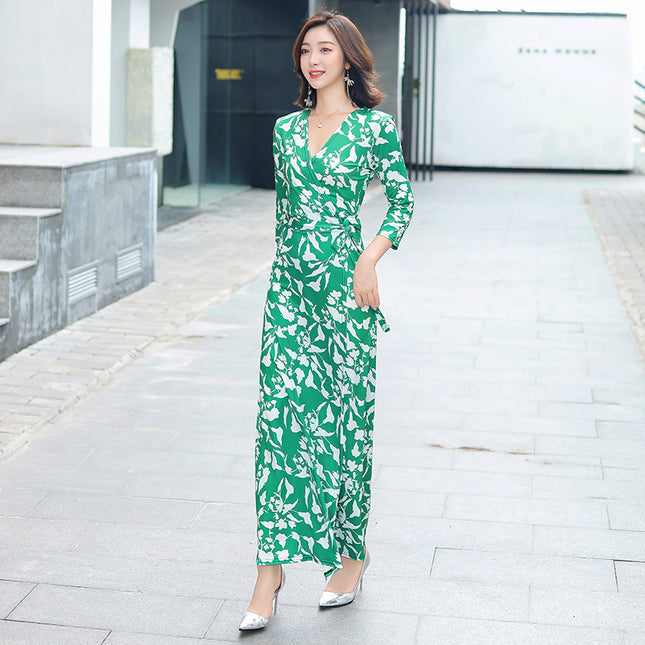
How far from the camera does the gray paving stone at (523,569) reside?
3.63 meters

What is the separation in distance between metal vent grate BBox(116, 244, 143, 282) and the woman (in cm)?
508

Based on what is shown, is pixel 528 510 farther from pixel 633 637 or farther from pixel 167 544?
pixel 167 544

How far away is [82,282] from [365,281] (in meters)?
4.59

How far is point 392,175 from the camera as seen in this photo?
3236 mm

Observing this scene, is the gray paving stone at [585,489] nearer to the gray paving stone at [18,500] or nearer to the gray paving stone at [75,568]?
the gray paving stone at [75,568]

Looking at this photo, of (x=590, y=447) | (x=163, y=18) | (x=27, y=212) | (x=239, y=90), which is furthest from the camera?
(x=239, y=90)

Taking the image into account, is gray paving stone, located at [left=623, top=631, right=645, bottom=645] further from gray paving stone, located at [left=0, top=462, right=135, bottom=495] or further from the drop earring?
gray paving stone, located at [left=0, top=462, right=135, bottom=495]

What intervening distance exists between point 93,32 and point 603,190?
12.8 m

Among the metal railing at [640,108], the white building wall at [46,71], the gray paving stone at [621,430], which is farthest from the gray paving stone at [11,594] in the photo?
the metal railing at [640,108]

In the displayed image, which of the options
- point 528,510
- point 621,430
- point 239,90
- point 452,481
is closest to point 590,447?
point 621,430

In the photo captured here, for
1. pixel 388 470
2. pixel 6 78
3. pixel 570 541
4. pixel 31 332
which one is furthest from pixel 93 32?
pixel 570 541

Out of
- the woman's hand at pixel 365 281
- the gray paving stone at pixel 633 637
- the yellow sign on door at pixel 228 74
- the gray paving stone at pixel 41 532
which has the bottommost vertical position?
the gray paving stone at pixel 633 637

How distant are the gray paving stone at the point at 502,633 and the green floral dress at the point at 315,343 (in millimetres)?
324

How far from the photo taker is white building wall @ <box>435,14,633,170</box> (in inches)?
914
